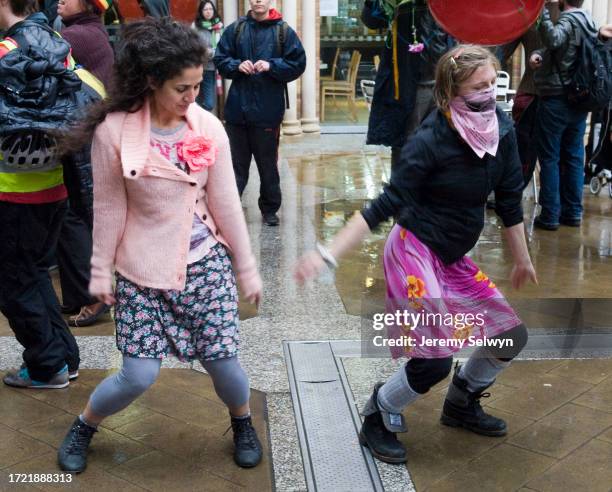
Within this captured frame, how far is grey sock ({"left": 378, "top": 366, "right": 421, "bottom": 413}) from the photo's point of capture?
12.4 ft

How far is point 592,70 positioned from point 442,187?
4.49 m

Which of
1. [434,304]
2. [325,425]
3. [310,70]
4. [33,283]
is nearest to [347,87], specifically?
[310,70]

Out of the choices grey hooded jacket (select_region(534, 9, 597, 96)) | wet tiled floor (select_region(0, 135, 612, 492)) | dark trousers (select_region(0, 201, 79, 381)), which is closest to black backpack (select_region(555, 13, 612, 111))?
grey hooded jacket (select_region(534, 9, 597, 96))

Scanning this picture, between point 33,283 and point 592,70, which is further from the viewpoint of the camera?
point 592,70

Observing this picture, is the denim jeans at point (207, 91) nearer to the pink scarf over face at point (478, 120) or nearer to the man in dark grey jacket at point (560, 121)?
the man in dark grey jacket at point (560, 121)

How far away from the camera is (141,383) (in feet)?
11.7

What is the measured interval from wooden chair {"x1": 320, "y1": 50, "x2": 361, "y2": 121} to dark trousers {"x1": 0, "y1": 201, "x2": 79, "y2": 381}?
1023 centimetres

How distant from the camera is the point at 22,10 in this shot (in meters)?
4.21

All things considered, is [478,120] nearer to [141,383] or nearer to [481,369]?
[481,369]

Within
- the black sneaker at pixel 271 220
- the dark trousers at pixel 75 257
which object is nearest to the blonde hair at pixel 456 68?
the dark trousers at pixel 75 257

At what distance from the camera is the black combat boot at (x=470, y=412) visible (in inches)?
159

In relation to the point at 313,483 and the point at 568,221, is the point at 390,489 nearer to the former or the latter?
the point at 313,483

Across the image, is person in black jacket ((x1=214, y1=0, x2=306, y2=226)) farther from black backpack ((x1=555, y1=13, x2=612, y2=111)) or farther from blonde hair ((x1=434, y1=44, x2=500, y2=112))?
blonde hair ((x1=434, y1=44, x2=500, y2=112))

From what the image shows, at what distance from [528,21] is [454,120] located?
72.9 inches
